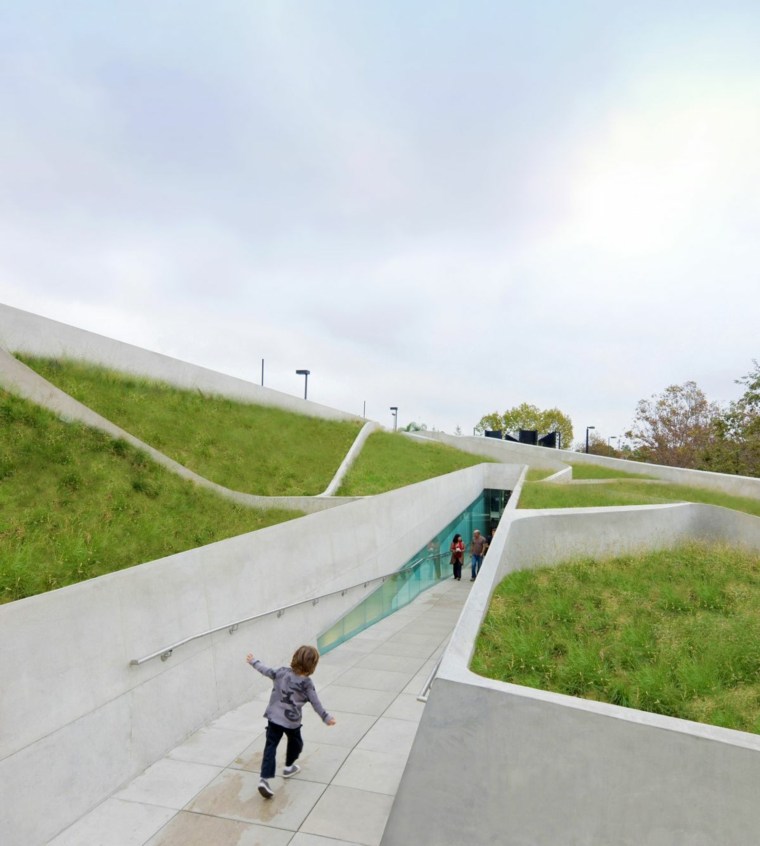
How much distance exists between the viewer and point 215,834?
15.4ft

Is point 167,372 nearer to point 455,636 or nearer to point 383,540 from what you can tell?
point 383,540

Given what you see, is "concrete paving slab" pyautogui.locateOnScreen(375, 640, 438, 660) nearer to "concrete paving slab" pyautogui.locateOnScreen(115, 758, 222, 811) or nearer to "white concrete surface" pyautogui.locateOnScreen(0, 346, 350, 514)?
"white concrete surface" pyautogui.locateOnScreen(0, 346, 350, 514)

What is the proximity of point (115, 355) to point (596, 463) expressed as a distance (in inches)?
982

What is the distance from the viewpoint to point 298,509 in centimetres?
1281

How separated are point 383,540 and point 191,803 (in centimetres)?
899

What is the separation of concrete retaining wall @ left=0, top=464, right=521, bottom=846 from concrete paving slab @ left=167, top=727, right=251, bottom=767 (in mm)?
152

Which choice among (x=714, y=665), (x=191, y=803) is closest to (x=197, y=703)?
(x=191, y=803)

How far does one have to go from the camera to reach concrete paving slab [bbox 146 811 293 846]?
4605 millimetres

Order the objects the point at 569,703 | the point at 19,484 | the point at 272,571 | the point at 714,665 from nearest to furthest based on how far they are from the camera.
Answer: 1. the point at 569,703
2. the point at 714,665
3. the point at 19,484
4. the point at 272,571

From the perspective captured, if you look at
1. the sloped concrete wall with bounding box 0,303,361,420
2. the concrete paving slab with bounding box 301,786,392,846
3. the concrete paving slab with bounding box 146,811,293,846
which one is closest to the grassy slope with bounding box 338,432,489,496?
the sloped concrete wall with bounding box 0,303,361,420

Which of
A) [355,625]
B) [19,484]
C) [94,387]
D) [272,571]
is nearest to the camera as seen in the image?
[19,484]

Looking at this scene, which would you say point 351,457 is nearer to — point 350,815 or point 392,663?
point 392,663

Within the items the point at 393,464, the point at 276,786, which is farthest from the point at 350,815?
the point at 393,464

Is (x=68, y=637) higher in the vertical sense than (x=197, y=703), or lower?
higher
